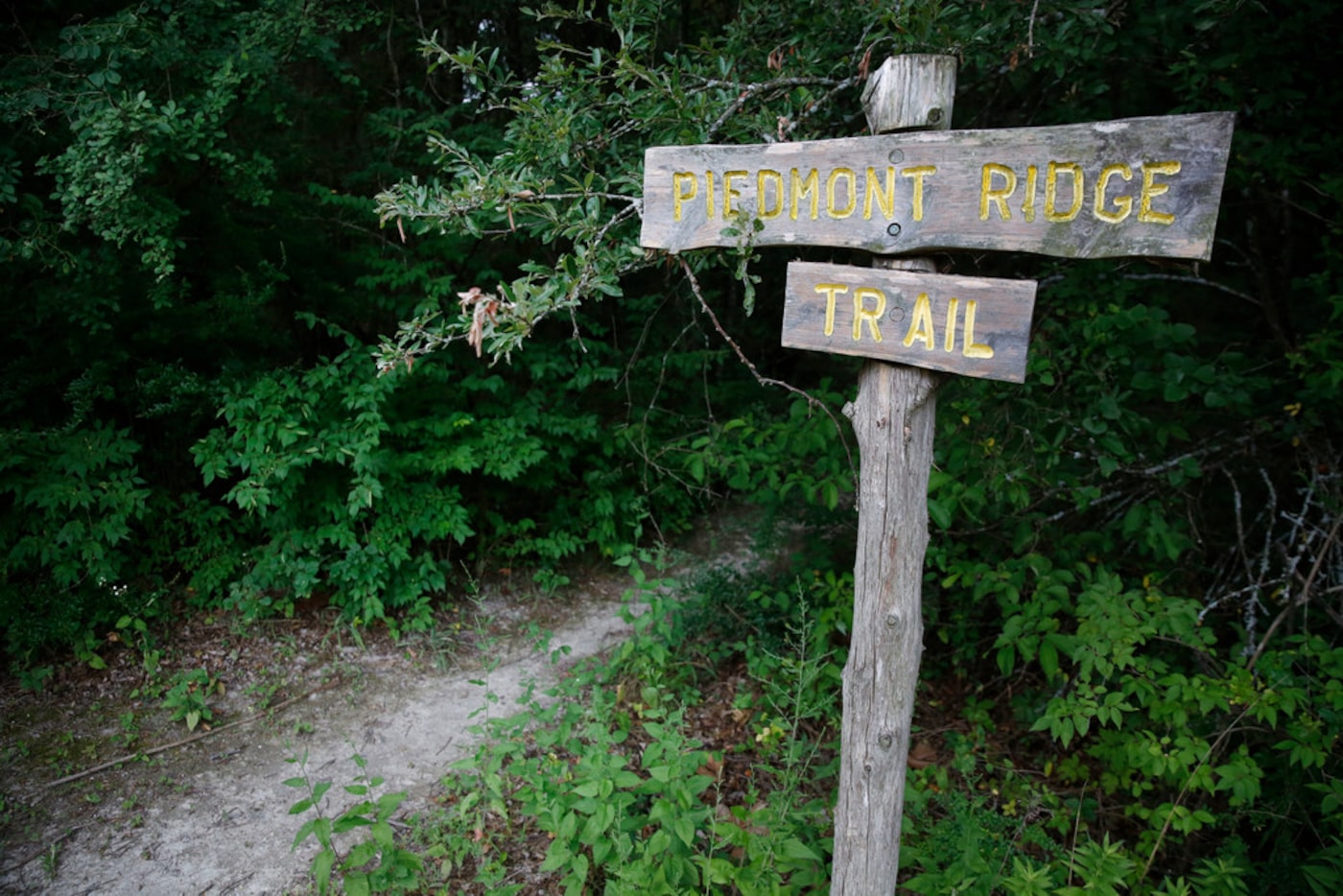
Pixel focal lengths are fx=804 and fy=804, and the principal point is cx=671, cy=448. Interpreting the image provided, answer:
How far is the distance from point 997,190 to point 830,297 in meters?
0.46

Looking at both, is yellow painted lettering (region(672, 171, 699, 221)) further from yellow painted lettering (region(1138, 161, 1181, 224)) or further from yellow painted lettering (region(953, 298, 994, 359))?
yellow painted lettering (region(1138, 161, 1181, 224))

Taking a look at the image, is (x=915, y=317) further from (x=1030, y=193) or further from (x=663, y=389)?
(x=663, y=389)

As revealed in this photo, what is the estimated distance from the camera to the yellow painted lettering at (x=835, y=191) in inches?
78.7

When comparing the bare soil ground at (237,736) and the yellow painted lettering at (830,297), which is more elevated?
the yellow painted lettering at (830,297)

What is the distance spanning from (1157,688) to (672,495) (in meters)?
3.32

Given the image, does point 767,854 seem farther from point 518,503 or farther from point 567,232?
point 518,503

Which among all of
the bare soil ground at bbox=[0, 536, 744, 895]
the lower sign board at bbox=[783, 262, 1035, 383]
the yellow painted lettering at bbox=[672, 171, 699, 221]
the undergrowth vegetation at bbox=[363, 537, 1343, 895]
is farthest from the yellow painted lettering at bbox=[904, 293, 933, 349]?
the bare soil ground at bbox=[0, 536, 744, 895]

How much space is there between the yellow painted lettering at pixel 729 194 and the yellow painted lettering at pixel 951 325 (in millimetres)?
607

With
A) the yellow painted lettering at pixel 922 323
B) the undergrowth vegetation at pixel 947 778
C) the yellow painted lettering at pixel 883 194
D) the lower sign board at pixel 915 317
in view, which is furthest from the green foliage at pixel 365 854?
the yellow painted lettering at pixel 883 194

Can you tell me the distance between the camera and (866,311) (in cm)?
203

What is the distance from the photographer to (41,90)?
10.8 feet

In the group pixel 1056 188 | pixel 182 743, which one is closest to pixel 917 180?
pixel 1056 188

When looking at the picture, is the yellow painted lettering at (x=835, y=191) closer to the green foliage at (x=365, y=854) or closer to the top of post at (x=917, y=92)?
the top of post at (x=917, y=92)

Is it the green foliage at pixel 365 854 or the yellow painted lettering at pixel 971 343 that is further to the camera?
the green foliage at pixel 365 854
